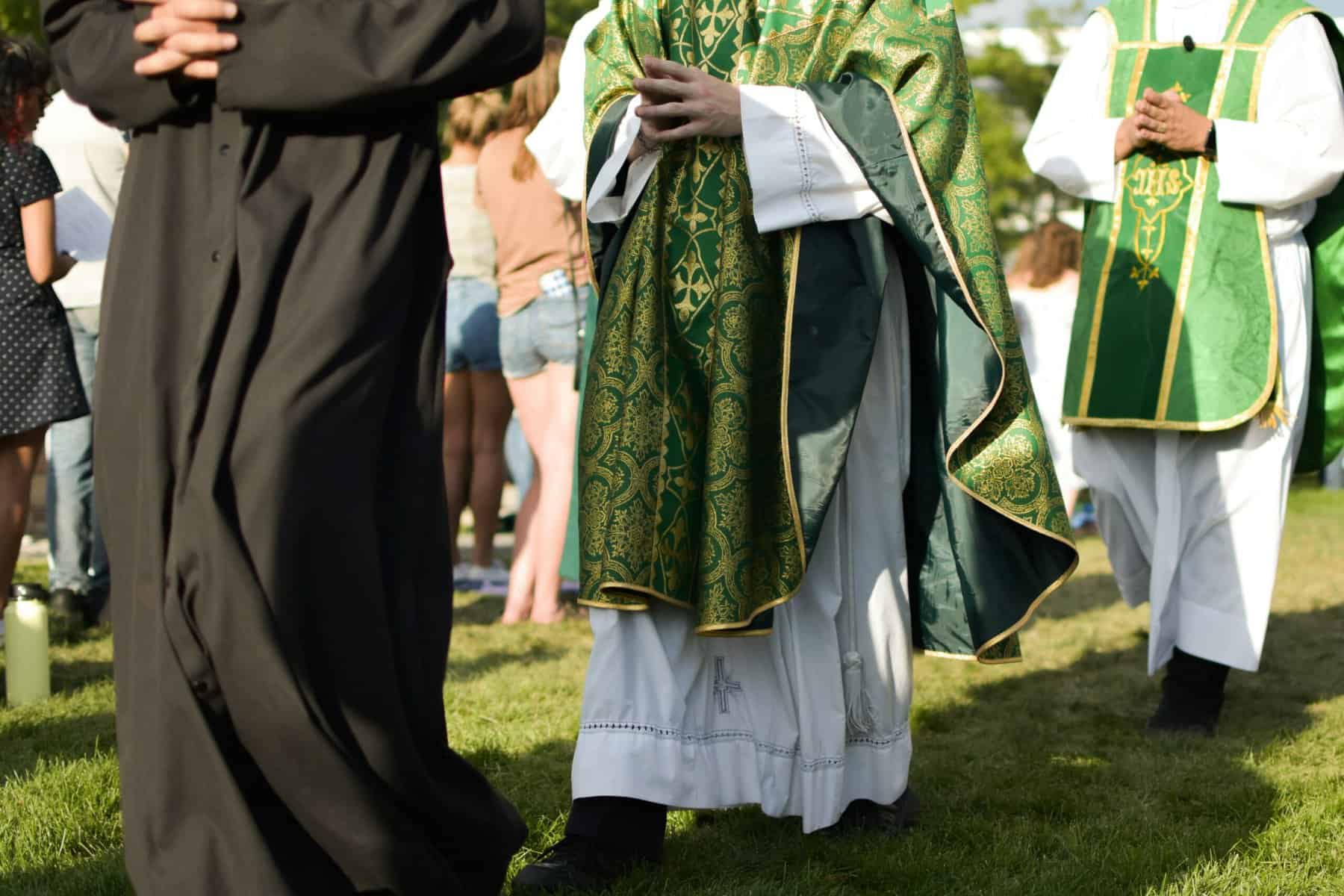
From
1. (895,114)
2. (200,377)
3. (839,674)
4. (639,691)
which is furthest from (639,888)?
(895,114)

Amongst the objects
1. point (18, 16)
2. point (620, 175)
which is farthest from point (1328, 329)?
point (18, 16)

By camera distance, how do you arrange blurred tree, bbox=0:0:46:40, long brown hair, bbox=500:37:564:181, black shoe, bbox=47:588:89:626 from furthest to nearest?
1. blurred tree, bbox=0:0:46:40
2. long brown hair, bbox=500:37:564:181
3. black shoe, bbox=47:588:89:626

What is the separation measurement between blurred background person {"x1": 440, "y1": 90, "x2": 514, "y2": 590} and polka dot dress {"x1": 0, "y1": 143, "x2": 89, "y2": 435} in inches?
74.5

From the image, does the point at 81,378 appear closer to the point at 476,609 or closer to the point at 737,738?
the point at 476,609

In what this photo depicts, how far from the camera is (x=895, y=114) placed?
11.7 feet

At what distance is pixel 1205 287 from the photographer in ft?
16.4

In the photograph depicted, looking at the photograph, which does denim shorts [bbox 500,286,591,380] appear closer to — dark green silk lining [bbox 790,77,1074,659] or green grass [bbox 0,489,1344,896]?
green grass [bbox 0,489,1344,896]

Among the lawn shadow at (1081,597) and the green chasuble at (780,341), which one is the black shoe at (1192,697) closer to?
the green chasuble at (780,341)

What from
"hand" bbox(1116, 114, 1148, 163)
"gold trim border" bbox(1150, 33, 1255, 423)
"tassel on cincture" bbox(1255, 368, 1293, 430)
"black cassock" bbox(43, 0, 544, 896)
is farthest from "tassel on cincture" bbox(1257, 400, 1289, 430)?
"black cassock" bbox(43, 0, 544, 896)

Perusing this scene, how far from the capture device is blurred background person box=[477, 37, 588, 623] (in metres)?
6.86

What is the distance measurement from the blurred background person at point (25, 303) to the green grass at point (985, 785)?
2.26ft

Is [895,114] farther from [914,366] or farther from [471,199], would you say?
[471,199]

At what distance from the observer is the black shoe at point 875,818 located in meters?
3.78

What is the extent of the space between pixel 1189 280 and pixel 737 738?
235 centimetres
